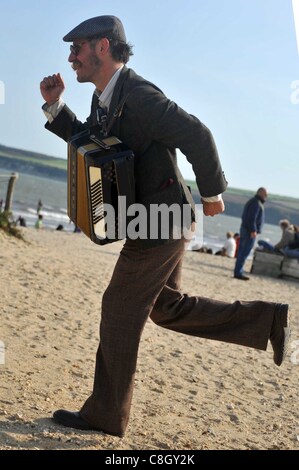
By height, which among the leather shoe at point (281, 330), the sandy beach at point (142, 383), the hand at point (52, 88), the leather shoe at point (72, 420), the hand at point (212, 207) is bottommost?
the sandy beach at point (142, 383)

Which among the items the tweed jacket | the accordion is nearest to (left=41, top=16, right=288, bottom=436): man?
the tweed jacket

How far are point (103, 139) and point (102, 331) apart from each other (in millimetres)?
982

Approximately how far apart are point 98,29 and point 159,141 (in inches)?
24.6

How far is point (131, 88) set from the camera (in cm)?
402

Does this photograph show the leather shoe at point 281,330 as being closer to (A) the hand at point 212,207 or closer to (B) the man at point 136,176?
(B) the man at point 136,176

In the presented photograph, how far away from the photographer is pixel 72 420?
437 cm

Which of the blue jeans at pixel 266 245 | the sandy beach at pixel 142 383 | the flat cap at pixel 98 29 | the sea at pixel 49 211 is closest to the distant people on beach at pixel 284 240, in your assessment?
the blue jeans at pixel 266 245

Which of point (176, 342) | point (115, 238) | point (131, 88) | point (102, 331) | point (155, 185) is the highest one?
point (131, 88)

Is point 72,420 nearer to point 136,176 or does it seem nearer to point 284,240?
point 136,176

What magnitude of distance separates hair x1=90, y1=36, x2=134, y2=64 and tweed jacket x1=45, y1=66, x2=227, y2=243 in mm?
61

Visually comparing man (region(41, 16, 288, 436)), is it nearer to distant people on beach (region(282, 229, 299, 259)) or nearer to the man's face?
the man's face

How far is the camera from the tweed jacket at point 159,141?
3.97 meters
